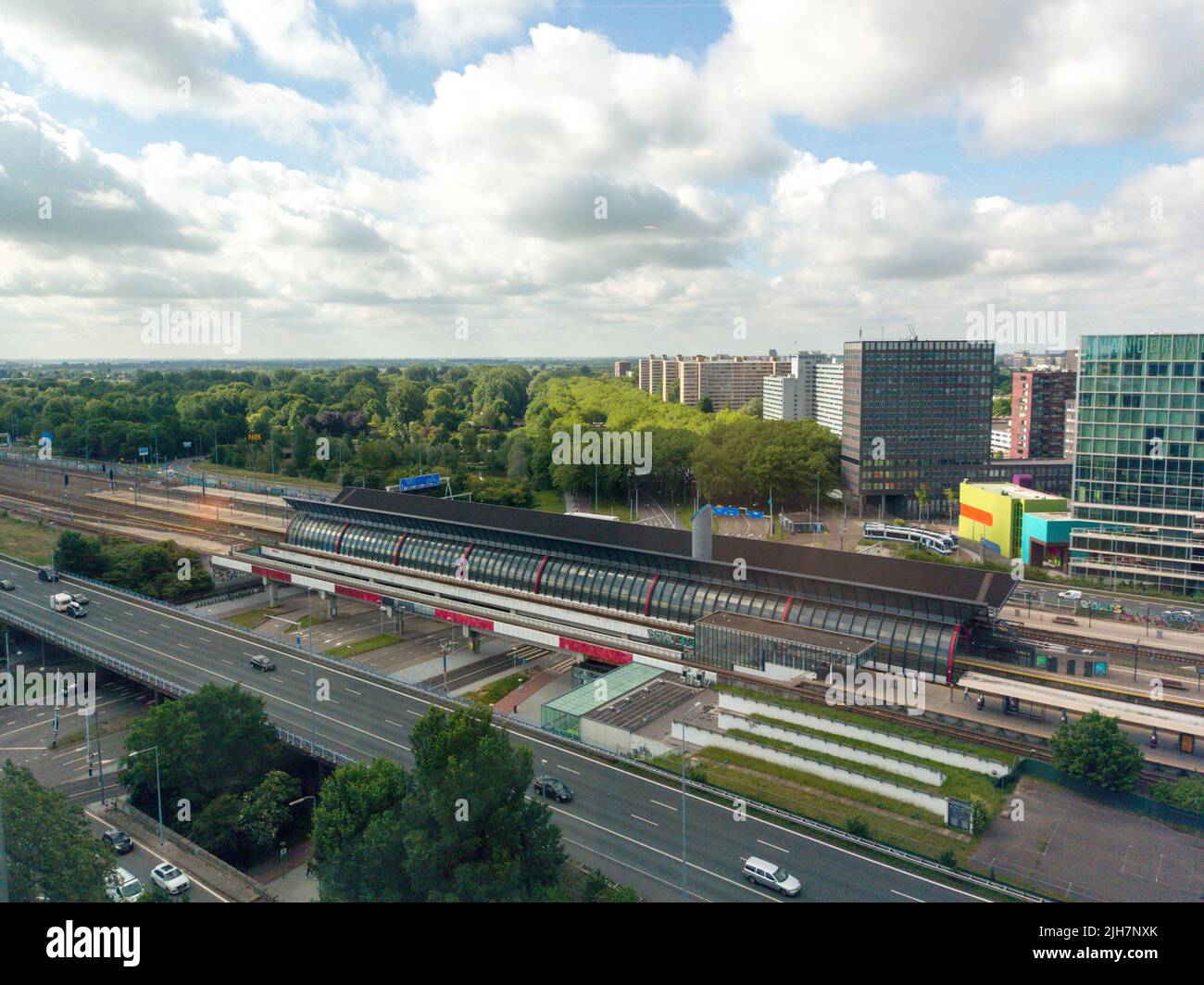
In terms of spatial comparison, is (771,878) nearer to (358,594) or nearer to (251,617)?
(358,594)

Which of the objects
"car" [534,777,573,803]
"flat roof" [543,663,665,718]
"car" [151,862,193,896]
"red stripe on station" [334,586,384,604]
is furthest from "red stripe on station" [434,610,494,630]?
"car" [151,862,193,896]

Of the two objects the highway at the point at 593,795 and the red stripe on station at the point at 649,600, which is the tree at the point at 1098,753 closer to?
the highway at the point at 593,795

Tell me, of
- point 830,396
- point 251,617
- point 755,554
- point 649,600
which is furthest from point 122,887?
point 830,396

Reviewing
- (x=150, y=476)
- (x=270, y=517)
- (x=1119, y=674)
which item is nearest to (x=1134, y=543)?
(x=1119, y=674)

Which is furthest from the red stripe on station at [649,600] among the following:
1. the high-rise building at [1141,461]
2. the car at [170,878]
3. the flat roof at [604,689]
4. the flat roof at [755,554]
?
the high-rise building at [1141,461]

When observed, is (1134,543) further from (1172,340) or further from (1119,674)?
(1119,674)
